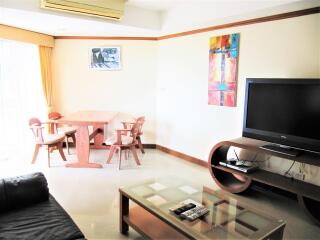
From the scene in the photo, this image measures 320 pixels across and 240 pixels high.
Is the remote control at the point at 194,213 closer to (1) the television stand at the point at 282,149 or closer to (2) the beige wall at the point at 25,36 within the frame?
(1) the television stand at the point at 282,149

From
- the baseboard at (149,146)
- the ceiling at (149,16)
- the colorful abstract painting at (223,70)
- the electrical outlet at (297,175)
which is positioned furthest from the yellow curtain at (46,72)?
the electrical outlet at (297,175)

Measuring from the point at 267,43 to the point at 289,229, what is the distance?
2.13m

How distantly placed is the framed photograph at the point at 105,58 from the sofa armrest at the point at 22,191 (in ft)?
10.4

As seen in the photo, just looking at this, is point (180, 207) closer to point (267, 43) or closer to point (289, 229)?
point (289, 229)

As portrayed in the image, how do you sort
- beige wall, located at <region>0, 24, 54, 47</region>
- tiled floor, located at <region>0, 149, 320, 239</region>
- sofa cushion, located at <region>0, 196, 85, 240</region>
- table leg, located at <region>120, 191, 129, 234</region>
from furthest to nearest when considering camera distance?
1. beige wall, located at <region>0, 24, 54, 47</region>
2. tiled floor, located at <region>0, 149, 320, 239</region>
3. table leg, located at <region>120, 191, 129, 234</region>
4. sofa cushion, located at <region>0, 196, 85, 240</region>

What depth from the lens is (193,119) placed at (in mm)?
4293

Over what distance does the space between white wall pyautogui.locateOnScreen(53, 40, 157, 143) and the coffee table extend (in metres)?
2.63

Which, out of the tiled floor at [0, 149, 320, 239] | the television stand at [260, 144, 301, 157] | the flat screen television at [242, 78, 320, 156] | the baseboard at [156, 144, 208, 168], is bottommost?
the tiled floor at [0, 149, 320, 239]

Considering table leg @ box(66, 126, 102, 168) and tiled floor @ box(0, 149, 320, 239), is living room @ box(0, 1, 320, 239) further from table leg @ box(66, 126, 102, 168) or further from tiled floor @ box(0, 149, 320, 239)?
table leg @ box(66, 126, 102, 168)

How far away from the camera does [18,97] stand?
14.6 feet

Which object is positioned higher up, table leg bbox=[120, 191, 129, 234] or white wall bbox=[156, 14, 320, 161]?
white wall bbox=[156, 14, 320, 161]

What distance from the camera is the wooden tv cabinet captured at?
8.11ft

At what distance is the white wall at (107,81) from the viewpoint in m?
4.90

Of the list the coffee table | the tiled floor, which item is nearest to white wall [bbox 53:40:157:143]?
the tiled floor
